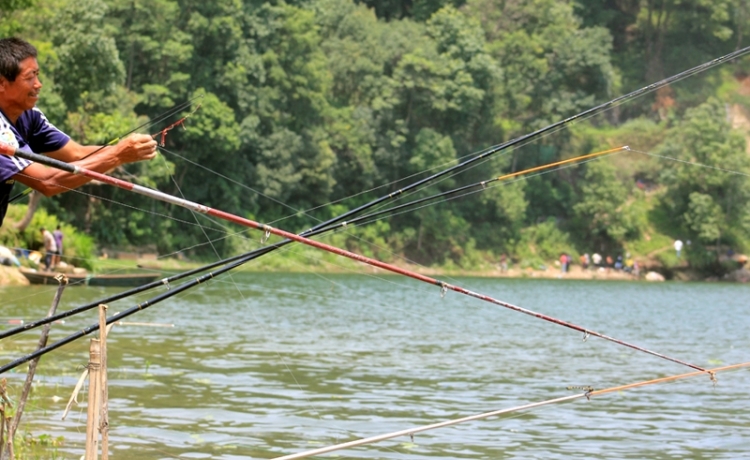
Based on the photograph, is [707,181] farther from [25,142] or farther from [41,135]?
[25,142]

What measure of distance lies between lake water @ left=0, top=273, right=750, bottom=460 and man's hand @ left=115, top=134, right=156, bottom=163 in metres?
2.78

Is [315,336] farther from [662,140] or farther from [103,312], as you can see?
[662,140]

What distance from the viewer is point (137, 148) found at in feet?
16.7

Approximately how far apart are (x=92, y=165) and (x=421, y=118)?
60.5 metres

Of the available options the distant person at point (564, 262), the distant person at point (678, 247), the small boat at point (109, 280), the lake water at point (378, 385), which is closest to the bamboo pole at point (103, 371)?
the lake water at point (378, 385)

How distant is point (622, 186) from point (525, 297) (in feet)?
98.9

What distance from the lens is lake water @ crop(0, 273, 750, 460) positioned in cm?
1022

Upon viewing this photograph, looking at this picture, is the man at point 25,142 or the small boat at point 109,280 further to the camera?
the small boat at point 109,280

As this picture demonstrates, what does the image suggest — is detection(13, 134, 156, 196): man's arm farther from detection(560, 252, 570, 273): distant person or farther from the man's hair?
detection(560, 252, 570, 273): distant person

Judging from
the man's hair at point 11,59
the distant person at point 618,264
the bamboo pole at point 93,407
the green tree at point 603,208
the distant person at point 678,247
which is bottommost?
the bamboo pole at point 93,407

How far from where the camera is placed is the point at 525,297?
3969 cm

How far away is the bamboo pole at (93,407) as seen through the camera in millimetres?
5340

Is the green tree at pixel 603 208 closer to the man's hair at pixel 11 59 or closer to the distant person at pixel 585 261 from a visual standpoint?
the distant person at pixel 585 261

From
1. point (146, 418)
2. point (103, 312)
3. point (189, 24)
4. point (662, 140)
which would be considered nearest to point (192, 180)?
point (189, 24)
